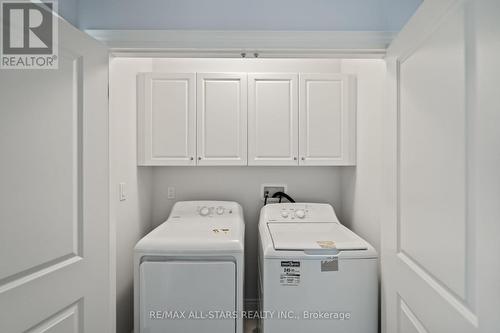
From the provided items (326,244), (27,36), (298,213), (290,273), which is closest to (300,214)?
(298,213)

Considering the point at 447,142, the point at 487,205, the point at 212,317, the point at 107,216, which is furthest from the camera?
the point at 212,317

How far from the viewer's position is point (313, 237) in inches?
69.3

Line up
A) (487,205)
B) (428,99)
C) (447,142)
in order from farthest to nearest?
(428,99), (447,142), (487,205)

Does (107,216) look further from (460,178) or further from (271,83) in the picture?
(271,83)

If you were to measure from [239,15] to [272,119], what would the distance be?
3.18ft

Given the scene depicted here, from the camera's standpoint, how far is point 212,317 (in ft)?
5.18

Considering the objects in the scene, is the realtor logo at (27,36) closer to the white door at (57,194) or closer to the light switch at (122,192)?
the white door at (57,194)

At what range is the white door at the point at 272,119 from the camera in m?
2.21

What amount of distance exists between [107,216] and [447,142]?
144 cm

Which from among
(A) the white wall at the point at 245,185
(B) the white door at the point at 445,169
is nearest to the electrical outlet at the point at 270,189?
(A) the white wall at the point at 245,185

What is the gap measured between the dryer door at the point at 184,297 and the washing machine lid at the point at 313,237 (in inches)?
16.7

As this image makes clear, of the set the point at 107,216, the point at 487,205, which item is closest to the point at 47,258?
the point at 107,216

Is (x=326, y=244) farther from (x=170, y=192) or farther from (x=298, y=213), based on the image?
(x=170, y=192)

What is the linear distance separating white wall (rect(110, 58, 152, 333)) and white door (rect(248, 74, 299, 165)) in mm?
923
